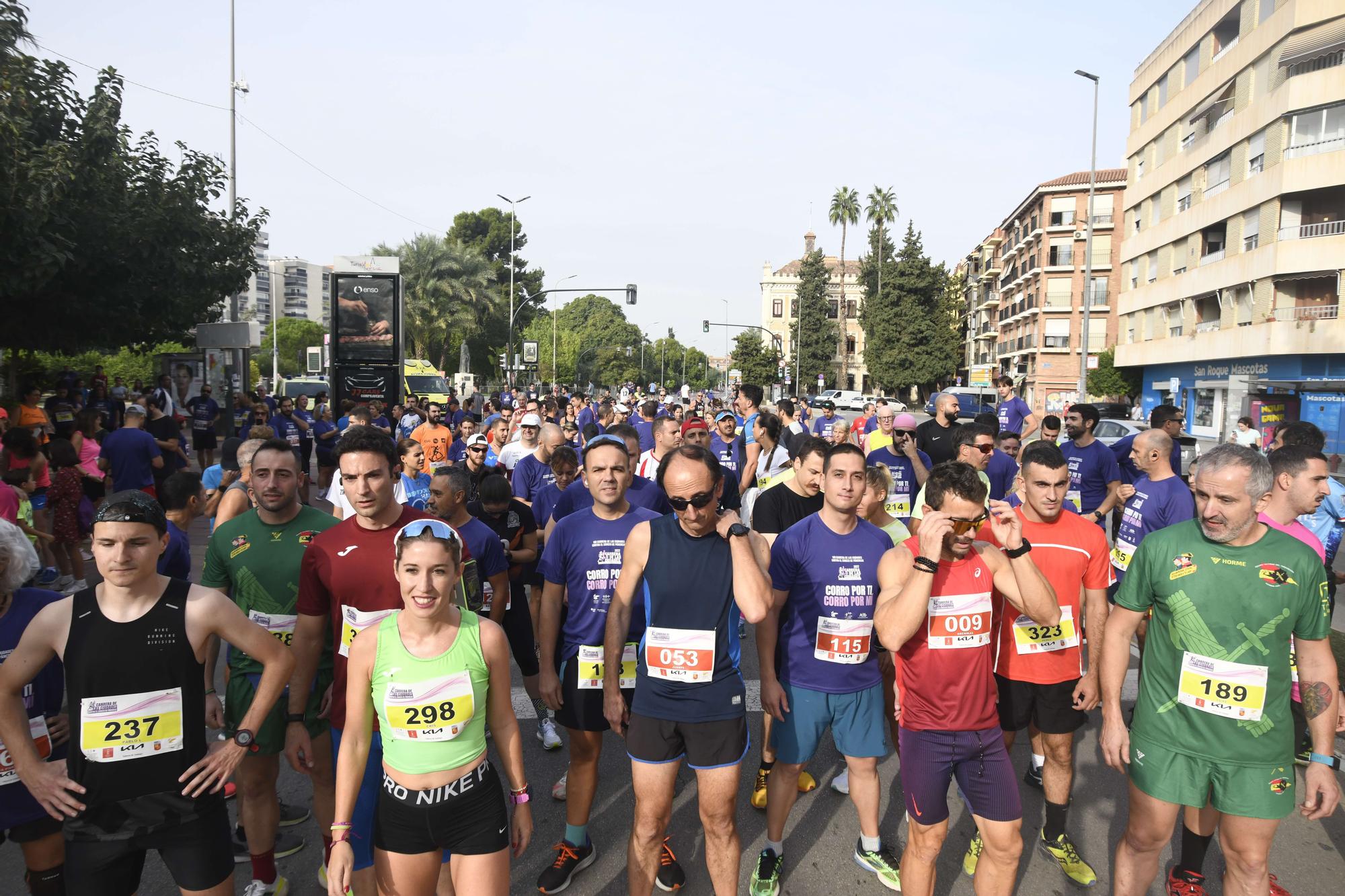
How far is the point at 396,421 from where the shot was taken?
18953 mm

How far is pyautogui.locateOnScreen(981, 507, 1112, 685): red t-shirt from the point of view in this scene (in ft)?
13.3

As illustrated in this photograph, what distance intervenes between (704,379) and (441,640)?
12185 cm

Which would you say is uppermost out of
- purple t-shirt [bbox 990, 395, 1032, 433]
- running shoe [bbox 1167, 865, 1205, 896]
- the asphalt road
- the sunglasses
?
purple t-shirt [bbox 990, 395, 1032, 433]

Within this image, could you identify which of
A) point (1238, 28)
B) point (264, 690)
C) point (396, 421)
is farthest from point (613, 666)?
point (1238, 28)

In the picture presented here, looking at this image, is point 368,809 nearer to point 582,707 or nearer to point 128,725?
point 128,725

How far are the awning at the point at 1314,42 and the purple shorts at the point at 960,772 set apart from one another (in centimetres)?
3580

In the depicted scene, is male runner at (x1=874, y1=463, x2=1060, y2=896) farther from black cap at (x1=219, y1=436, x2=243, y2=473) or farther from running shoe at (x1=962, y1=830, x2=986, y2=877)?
black cap at (x1=219, y1=436, x2=243, y2=473)

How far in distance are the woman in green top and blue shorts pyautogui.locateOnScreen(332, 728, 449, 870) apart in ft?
0.60

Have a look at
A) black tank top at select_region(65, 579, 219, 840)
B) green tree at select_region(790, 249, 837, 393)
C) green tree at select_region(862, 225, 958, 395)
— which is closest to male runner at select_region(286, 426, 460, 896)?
black tank top at select_region(65, 579, 219, 840)

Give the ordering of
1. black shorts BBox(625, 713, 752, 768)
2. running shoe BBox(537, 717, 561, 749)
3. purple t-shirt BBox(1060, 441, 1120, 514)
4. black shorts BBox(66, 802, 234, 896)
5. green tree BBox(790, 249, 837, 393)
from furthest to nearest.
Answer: green tree BBox(790, 249, 837, 393)
purple t-shirt BBox(1060, 441, 1120, 514)
running shoe BBox(537, 717, 561, 749)
black shorts BBox(625, 713, 752, 768)
black shorts BBox(66, 802, 234, 896)

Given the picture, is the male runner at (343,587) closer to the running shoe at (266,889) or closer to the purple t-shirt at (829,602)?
the running shoe at (266,889)

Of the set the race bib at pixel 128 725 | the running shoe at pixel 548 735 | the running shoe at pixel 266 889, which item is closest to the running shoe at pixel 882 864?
the running shoe at pixel 548 735

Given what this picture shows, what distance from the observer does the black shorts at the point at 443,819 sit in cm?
283

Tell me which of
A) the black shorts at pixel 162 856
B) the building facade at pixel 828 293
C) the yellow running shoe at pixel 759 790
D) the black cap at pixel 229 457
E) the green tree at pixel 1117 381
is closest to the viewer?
the black shorts at pixel 162 856
